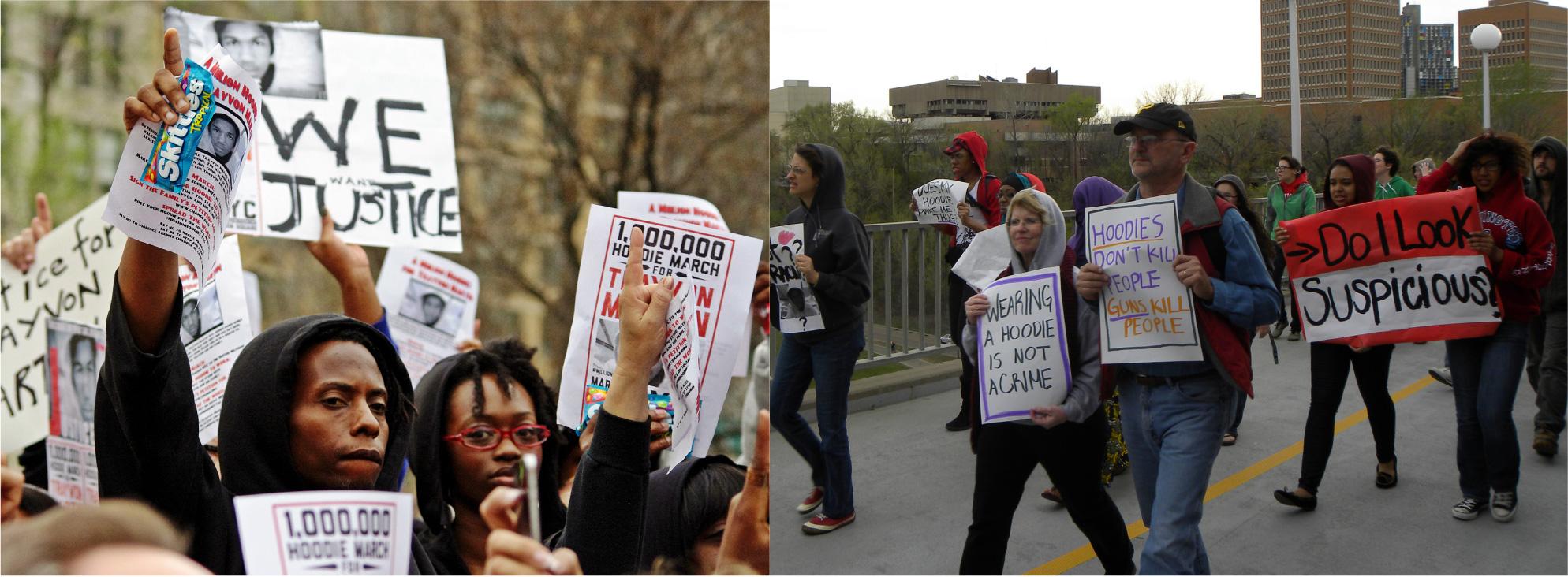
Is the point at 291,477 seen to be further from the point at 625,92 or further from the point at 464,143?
the point at 625,92

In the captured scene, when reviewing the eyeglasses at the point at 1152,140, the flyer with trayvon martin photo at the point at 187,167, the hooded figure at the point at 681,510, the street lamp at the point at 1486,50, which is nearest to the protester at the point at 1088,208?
the eyeglasses at the point at 1152,140

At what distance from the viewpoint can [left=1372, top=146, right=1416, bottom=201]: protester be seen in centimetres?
340

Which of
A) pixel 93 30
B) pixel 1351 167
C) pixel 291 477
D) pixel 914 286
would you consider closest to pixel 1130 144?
pixel 1351 167

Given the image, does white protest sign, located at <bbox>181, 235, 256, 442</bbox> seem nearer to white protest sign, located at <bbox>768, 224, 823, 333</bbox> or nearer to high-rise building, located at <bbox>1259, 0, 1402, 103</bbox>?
white protest sign, located at <bbox>768, 224, 823, 333</bbox>

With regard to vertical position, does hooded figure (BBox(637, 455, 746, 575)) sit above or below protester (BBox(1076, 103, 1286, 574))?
below

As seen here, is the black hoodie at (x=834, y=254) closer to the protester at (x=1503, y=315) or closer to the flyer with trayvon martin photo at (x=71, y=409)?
the protester at (x=1503, y=315)

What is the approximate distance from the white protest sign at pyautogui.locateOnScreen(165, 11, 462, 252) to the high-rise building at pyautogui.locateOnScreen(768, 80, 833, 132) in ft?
3.16

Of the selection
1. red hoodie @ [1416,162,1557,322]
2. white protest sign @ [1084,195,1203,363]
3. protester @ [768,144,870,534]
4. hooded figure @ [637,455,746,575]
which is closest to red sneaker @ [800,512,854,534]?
protester @ [768,144,870,534]

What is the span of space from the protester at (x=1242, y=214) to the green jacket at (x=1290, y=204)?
99mm

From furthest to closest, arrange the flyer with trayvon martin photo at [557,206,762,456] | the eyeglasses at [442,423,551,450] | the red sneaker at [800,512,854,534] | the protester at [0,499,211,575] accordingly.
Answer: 1. the red sneaker at [800,512,854,534]
2. the flyer with trayvon martin photo at [557,206,762,456]
3. the eyeglasses at [442,423,551,450]
4. the protester at [0,499,211,575]

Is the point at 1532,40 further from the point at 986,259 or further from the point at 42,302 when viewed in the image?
the point at 42,302

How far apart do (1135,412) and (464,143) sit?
6.93 feet

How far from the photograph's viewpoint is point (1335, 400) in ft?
11.5

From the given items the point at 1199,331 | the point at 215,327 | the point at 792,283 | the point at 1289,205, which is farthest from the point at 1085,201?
the point at 215,327
